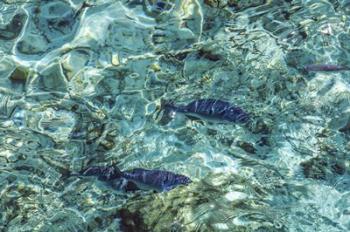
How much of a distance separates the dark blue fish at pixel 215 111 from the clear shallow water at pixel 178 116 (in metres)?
0.10

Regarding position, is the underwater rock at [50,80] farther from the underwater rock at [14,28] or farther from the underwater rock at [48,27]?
the underwater rock at [14,28]

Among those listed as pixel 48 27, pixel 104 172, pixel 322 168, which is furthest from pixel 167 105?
pixel 48 27

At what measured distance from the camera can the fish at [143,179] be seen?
13.1ft

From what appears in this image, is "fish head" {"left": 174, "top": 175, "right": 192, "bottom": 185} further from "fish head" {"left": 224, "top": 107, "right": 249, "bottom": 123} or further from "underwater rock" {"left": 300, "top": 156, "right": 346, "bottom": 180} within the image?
"underwater rock" {"left": 300, "top": 156, "right": 346, "bottom": 180}

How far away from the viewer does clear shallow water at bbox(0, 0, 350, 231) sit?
4.00 m

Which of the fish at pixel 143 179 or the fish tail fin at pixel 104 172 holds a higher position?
the fish at pixel 143 179

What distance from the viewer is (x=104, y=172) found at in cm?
432

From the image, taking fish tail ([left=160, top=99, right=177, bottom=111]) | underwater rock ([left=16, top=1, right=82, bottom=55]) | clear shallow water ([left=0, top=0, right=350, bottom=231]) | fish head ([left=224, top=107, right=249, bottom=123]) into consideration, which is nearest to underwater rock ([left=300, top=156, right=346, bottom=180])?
clear shallow water ([left=0, top=0, right=350, bottom=231])

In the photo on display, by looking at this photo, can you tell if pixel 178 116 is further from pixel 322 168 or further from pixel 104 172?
pixel 322 168

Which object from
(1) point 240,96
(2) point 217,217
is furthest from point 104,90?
(2) point 217,217

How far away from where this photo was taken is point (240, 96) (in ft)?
16.0

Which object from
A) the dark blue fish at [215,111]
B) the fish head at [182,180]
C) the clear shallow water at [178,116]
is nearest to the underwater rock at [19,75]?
the clear shallow water at [178,116]

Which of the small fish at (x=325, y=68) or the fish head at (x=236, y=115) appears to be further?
the small fish at (x=325, y=68)

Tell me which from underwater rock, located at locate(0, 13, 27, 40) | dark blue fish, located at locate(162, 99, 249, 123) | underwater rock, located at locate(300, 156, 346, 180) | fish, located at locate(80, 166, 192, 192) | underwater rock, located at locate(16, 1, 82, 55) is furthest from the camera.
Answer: underwater rock, located at locate(0, 13, 27, 40)
